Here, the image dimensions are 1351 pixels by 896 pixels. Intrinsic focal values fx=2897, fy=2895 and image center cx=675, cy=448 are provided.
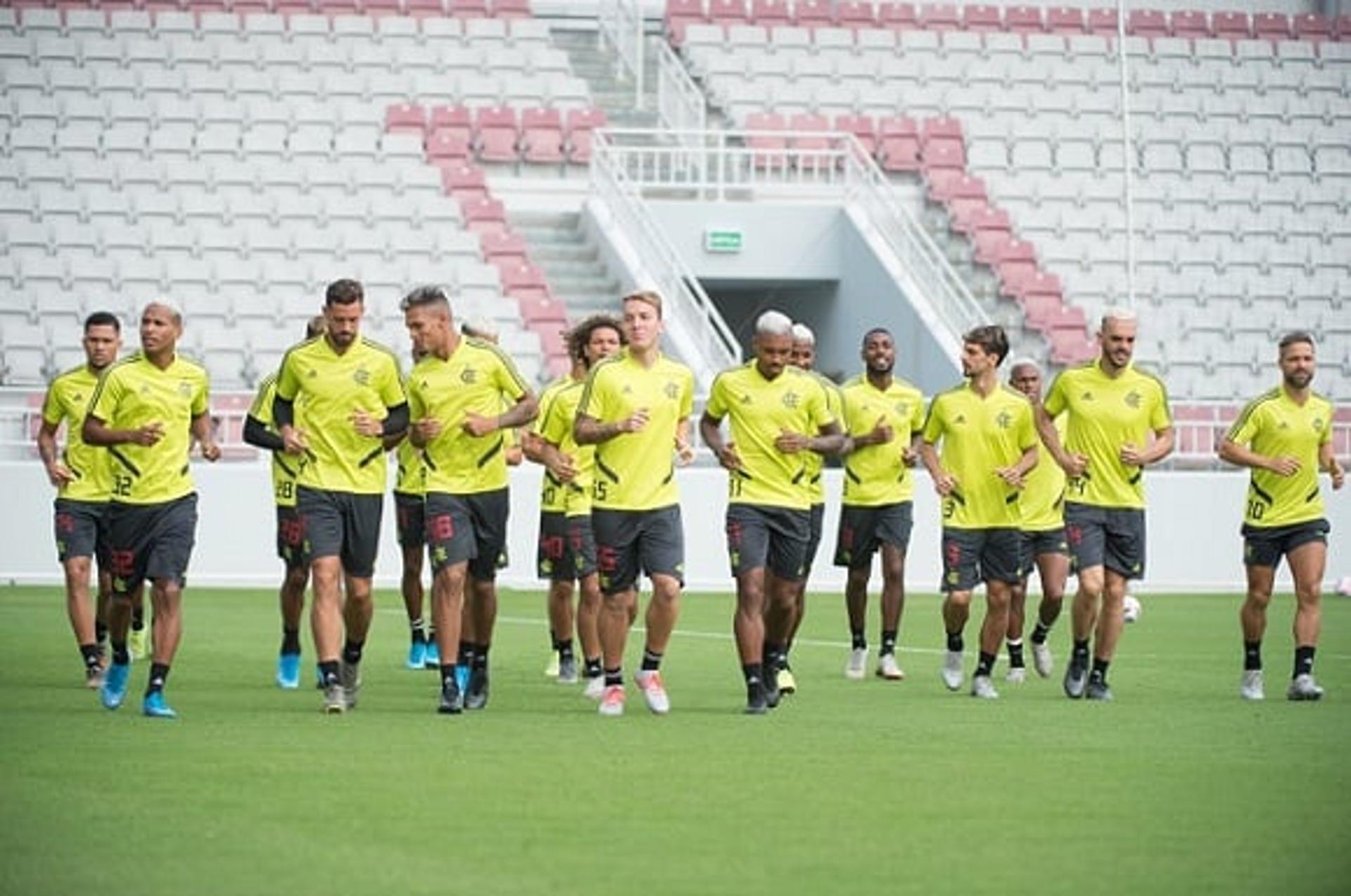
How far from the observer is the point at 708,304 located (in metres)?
33.5

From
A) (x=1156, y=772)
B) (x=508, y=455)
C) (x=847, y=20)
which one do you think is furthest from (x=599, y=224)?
(x=1156, y=772)

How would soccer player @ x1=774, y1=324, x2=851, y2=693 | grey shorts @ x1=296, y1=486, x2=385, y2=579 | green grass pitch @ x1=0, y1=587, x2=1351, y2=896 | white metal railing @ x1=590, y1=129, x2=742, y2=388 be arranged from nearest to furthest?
green grass pitch @ x1=0, y1=587, x2=1351, y2=896, grey shorts @ x1=296, y1=486, x2=385, y2=579, soccer player @ x1=774, y1=324, x2=851, y2=693, white metal railing @ x1=590, y1=129, x2=742, y2=388

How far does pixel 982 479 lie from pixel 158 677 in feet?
17.4

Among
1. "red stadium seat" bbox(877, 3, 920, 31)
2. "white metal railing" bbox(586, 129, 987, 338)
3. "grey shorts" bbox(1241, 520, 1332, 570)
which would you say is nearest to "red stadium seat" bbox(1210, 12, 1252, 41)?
"red stadium seat" bbox(877, 3, 920, 31)

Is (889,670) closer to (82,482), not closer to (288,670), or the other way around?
(288,670)

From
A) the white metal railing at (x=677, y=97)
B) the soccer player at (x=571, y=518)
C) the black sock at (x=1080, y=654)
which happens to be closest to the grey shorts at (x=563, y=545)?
the soccer player at (x=571, y=518)

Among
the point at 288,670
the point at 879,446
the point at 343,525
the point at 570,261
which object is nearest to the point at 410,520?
the point at 288,670

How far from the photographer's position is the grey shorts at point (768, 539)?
15.8m

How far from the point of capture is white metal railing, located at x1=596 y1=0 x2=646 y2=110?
40312 mm

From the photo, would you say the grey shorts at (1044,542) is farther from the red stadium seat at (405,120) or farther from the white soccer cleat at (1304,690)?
the red stadium seat at (405,120)

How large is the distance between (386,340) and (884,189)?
7.37 metres

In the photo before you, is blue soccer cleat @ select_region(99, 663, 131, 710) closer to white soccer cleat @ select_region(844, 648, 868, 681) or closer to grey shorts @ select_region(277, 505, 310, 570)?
grey shorts @ select_region(277, 505, 310, 570)

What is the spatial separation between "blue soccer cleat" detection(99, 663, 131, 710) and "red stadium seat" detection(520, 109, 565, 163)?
920 inches

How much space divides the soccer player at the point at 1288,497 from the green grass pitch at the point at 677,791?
476mm
